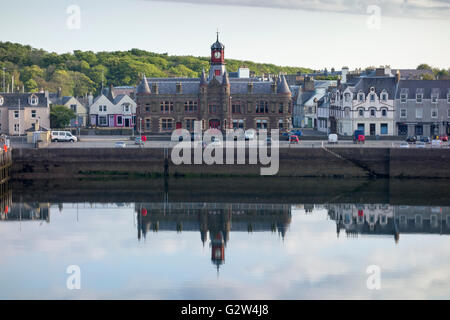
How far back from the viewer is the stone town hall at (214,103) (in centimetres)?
8881

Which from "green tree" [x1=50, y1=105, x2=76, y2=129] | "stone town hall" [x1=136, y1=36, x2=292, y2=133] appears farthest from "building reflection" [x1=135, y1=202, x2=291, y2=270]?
"green tree" [x1=50, y1=105, x2=76, y2=129]

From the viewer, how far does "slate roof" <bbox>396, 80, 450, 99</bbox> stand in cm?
8431

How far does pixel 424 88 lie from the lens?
84750mm

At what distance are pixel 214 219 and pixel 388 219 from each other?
11450mm

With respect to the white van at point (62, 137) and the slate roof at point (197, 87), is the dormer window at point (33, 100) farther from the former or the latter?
the slate roof at point (197, 87)

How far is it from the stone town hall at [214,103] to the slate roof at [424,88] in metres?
13.1

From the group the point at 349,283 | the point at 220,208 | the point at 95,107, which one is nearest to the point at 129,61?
the point at 95,107

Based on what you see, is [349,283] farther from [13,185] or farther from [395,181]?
[13,185]

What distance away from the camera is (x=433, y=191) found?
60594 millimetres

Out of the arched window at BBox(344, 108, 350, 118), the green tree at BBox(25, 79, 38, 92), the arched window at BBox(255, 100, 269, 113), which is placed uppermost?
the green tree at BBox(25, 79, 38, 92)

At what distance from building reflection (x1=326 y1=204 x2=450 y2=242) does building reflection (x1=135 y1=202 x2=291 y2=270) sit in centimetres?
366

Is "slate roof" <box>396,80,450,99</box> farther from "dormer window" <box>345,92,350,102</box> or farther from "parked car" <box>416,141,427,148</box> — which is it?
"parked car" <box>416,141,427,148</box>

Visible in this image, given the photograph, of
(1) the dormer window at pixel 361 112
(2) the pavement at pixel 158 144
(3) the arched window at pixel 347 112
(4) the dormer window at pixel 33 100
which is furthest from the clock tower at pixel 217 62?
(4) the dormer window at pixel 33 100

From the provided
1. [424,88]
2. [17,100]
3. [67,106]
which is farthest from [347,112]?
[67,106]
